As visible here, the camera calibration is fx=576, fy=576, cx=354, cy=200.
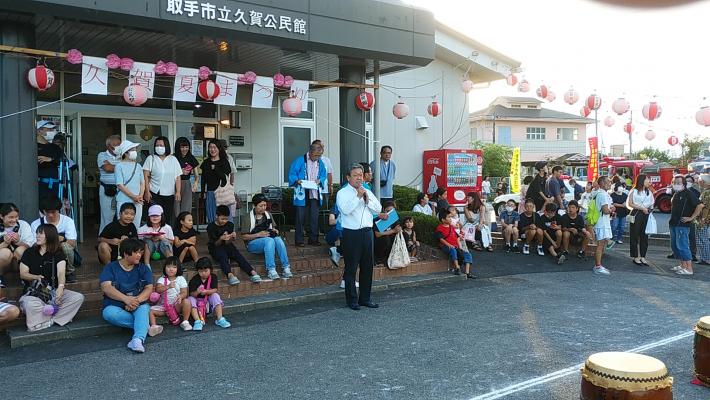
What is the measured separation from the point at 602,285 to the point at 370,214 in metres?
4.26

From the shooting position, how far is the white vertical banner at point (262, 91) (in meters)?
9.01

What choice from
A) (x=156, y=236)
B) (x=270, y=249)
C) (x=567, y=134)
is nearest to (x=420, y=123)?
(x=270, y=249)

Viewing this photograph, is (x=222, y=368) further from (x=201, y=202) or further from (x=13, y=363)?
(x=201, y=202)

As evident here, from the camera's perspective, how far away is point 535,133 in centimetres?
4462

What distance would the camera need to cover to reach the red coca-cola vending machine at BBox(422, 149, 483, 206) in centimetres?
1517

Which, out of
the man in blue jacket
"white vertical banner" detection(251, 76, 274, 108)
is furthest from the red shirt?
"white vertical banner" detection(251, 76, 274, 108)

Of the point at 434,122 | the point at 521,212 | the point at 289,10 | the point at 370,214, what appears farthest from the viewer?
the point at 434,122

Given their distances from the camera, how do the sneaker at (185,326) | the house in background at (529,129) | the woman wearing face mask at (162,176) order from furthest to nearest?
the house in background at (529,129) < the woman wearing face mask at (162,176) < the sneaker at (185,326)

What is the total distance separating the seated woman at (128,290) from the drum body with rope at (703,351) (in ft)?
16.2

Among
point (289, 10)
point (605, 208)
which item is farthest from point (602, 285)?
point (289, 10)

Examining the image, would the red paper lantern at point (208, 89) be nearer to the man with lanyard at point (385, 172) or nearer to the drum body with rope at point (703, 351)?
the man with lanyard at point (385, 172)

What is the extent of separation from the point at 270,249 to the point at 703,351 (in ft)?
17.1

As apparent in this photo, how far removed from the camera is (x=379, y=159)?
1022 centimetres

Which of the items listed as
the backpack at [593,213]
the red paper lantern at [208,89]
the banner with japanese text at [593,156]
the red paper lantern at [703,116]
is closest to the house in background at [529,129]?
the banner with japanese text at [593,156]
